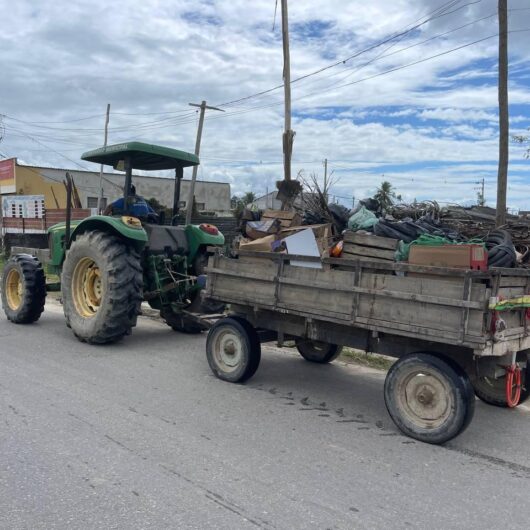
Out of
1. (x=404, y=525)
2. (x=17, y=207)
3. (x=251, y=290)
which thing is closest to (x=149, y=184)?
(x=17, y=207)

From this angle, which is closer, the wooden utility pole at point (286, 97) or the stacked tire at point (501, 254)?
the stacked tire at point (501, 254)

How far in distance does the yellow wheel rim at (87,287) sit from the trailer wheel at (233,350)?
8.01 ft

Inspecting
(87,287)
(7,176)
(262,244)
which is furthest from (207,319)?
(7,176)

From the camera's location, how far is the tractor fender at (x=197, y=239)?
27.2 feet

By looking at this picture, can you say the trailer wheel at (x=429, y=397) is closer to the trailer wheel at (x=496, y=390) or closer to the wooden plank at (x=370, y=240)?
the wooden plank at (x=370, y=240)

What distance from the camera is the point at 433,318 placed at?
4.12 meters

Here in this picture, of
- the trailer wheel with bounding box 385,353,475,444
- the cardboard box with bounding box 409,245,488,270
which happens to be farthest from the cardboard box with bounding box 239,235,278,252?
the trailer wheel with bounding box 385,353,475,444

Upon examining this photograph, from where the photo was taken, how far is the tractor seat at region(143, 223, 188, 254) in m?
7.85

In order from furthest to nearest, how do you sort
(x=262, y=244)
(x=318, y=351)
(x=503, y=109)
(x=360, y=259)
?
1. (x=503, y=109)
2. (x=318, y=351)
3. (x=262, y=244)
4. (x=360, y=259)

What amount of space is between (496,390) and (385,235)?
1841mm

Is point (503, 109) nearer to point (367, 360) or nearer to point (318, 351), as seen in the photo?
point (367, 360)

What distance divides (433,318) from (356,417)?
4.26ft

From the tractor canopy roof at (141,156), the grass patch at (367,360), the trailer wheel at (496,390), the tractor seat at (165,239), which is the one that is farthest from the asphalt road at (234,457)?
the tractor canopy roof at (141,156)

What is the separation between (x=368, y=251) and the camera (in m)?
4.86
